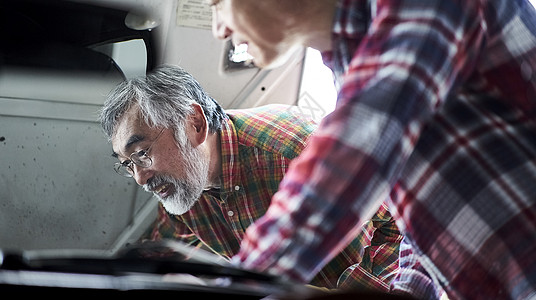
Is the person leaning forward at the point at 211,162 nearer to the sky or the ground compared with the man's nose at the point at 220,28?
nearer to the ground

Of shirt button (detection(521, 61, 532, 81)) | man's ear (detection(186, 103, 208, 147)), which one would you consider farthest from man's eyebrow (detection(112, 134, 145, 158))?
shirt button (detection(521, 61, 532, 81))

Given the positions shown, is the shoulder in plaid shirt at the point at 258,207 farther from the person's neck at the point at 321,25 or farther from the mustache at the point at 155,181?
the person's neck at the point at 321,25

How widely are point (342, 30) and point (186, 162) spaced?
22.0 inches

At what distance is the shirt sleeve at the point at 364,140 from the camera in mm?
583

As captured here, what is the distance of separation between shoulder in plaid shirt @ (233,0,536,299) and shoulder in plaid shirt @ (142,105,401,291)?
1.12 ft

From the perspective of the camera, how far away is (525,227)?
686 mm

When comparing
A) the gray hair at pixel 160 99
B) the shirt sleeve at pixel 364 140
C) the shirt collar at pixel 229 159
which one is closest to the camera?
the shirt sleeve at pixel 364 140

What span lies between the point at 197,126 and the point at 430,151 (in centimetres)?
63

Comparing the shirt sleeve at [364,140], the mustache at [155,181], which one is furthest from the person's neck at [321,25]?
the mustache at [155,181]

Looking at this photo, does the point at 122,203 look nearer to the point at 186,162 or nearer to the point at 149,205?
the point at 149,205

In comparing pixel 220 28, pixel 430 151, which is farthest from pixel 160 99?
pixel 430 151

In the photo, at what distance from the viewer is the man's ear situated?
118 cm

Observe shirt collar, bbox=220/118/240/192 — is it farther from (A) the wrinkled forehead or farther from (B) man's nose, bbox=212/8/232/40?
(B) man's nose, bbox=212/8/232/40

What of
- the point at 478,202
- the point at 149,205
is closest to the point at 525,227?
the point at 478,202
